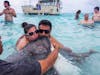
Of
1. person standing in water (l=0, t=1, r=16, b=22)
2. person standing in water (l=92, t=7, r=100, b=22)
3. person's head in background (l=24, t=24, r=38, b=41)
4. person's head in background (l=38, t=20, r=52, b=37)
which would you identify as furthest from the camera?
person standing in water (l=92, t=7, r=100, b=22)

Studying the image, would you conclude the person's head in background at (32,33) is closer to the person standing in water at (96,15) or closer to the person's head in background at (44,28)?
the person's head in background at (44,28)

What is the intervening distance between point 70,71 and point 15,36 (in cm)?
525

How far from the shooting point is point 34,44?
12.2 feet

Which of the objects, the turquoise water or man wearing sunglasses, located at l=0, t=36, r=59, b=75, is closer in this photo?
man wearing sunglasses, located at l=0, t=36, r=59, b=75

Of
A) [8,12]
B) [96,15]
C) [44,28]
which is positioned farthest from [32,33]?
[96,15]

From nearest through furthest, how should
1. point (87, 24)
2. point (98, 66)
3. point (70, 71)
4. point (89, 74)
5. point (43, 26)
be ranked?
point (43, 26), point (70, 71), point (89, 74), point (98, 66), point (87, 24)

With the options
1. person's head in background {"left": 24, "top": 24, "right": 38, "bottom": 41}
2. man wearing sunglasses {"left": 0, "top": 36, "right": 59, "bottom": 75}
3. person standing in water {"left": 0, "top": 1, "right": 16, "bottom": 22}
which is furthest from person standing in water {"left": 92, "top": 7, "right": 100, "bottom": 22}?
man wearing sunglasses {"left": 0, "top": 36, "right": 59, "bottom": 75}

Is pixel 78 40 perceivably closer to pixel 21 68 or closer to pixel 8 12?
pixel 8 12


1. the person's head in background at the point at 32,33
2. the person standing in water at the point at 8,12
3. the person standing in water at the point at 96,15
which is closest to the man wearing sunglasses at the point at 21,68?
the person's head in background at the point at 32,33

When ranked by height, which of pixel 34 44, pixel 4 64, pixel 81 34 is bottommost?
pixel 81 34

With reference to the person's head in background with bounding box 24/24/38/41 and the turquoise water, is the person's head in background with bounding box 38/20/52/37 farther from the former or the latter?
the turquoise water

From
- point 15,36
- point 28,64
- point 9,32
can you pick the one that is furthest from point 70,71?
point 9,32

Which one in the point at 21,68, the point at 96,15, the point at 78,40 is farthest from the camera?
the point at 96,15

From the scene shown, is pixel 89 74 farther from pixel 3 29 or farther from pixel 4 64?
pixel 3 29
